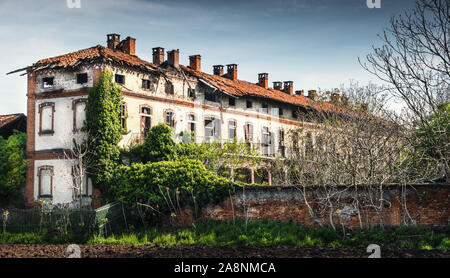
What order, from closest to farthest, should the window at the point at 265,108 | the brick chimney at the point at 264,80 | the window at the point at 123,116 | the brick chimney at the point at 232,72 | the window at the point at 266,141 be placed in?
the window at the point at 123,116
the window at the point at 266,141
the window at the point at 265,108
the brick chimney at the point at 232,72
the brick chimney at the point at 264,80

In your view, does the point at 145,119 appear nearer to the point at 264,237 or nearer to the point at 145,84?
the point at 145,84

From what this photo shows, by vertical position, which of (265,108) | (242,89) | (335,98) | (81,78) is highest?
(242,89)

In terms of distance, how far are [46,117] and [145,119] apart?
5676 mm

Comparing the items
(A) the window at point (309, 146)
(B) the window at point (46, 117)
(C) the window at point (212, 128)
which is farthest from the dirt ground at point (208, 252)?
(C) the window at point (212, 128)

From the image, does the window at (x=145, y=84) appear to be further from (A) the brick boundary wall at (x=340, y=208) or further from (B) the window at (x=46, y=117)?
(A) the brick boundary wall at (x=340, y=208)

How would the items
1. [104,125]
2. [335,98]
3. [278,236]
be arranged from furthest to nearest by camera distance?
[104,125], [335,98], [278,236]

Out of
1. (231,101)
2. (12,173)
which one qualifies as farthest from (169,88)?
(12,173)

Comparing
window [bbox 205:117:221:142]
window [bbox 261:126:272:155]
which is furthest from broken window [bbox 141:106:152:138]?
window [bbox 261:126:272:155]

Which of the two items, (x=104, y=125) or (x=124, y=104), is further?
(x=124, y=104)

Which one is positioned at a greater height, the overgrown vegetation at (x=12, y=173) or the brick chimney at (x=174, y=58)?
the brick chimney at (x=174, y=58)

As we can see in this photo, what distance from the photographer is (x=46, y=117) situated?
27969mm

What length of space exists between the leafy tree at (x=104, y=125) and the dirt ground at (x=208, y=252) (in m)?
8.38

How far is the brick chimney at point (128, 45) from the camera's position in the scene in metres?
31.1

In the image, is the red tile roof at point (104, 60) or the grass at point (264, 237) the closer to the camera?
the grass at point (264, 237)
